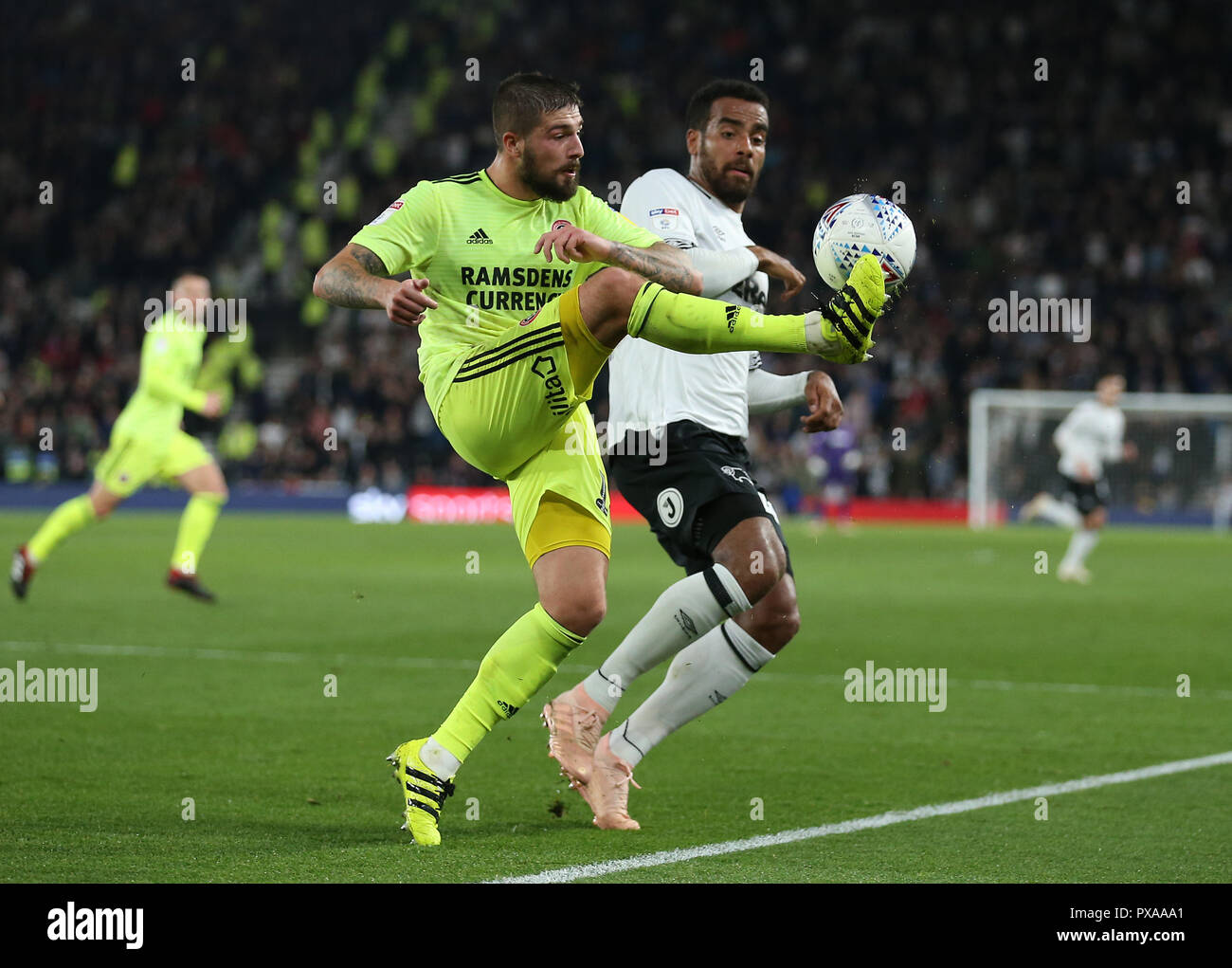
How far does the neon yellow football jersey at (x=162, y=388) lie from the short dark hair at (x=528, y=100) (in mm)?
8489

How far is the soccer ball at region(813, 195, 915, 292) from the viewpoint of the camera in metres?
5.03

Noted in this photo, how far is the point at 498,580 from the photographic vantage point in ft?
50.8

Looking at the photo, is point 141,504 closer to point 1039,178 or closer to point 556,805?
point 1039,178

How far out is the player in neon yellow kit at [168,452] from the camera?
12.9m

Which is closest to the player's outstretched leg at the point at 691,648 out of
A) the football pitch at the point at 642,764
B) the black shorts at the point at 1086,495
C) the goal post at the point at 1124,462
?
the football pitch at the point at 642,764

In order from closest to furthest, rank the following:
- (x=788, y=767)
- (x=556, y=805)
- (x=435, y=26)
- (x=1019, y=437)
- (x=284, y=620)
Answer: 1. (x=556, y=805)
2. (x=788, y=767)
3. (x=284, y=620)
4. (x=1019, y=437)
5. (x=435, y=26)

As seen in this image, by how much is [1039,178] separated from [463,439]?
24115mm

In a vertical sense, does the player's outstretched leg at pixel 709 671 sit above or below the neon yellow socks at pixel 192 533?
below

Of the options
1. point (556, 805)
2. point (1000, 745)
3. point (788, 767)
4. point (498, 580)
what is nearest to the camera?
→ point (556, 805)

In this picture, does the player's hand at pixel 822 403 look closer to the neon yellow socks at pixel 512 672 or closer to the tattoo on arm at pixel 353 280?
the neon yellow socks at pixel 512 672

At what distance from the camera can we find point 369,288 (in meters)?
4.83

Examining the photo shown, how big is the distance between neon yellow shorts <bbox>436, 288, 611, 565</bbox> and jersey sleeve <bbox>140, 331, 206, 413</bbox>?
8.46 m

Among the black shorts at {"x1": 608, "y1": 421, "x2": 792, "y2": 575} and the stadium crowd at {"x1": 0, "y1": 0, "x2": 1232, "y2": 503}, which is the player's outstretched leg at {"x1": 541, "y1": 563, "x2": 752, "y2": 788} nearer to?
the black shorts at {"x1": 608, "y1": 421, "x2": 792, "y2": 575}
